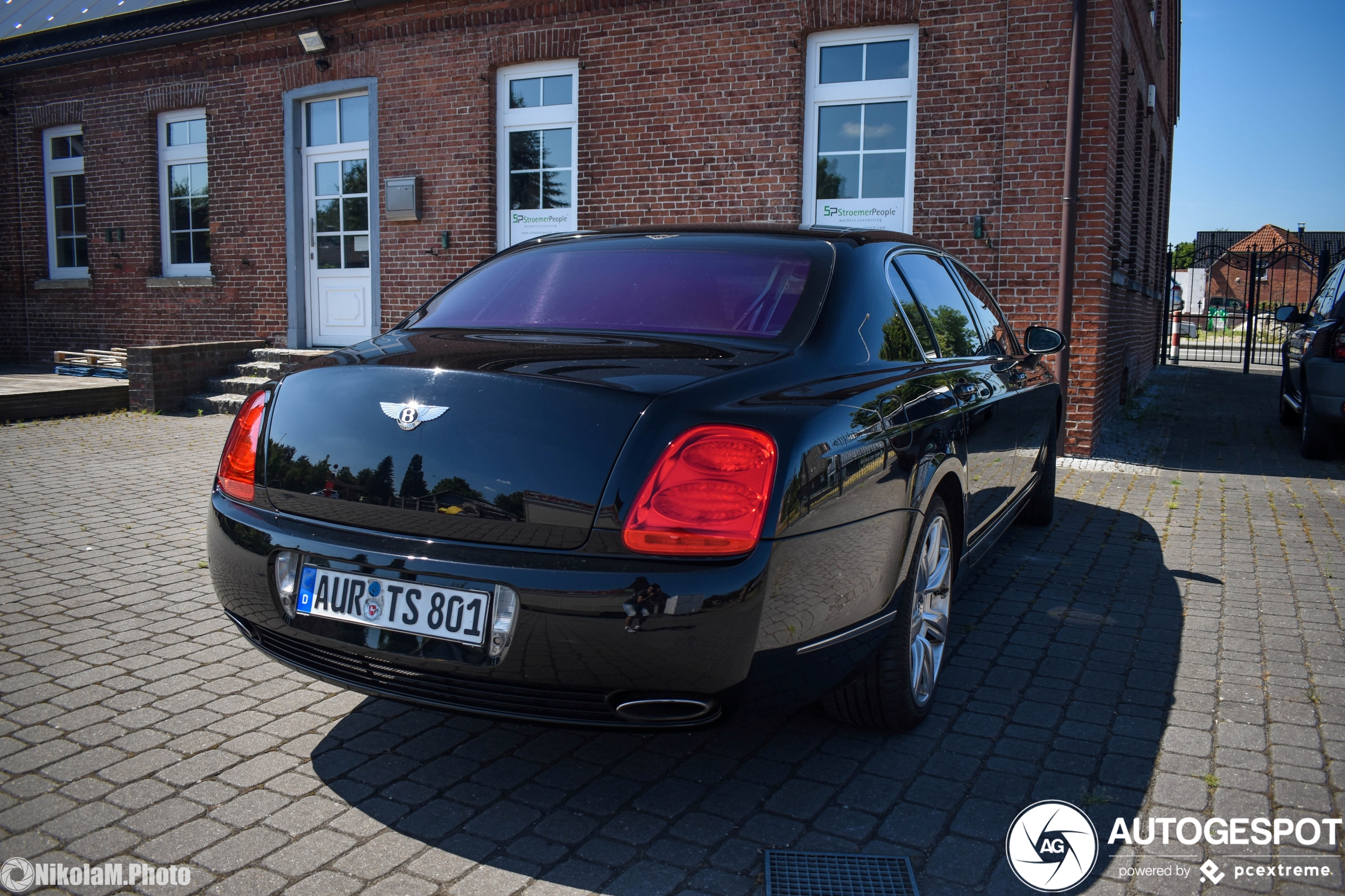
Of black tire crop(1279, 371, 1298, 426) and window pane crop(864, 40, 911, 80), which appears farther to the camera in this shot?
black tire crop(1279, 371, 1298, 426)

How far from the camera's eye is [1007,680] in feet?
11.6

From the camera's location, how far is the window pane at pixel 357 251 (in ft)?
39.5

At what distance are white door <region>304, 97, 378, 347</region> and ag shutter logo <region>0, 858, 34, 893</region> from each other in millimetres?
9980

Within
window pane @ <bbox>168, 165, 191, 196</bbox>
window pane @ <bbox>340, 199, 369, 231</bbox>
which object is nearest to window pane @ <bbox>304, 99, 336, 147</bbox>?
window pane @ <bbox>340, 199, 369, 231</bbox>

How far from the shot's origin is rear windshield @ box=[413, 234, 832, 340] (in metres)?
2.97

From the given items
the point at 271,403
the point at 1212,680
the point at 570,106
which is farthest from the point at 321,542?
the point at 570,106

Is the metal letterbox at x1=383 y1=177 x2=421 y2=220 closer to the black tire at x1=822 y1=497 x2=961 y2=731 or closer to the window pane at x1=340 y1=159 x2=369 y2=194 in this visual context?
the window pane at x1=340 y1=159 x2=369 y2=194

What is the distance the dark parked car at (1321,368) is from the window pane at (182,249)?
43.2 ft

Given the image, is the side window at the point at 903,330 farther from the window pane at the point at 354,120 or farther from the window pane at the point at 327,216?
the window pane at the point at 327,216

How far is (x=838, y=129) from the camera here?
9.40 m

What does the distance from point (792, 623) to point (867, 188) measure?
7697mm

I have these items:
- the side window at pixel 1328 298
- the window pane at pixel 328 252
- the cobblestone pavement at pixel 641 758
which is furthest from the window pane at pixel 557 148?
the side window at pixel 1328 298

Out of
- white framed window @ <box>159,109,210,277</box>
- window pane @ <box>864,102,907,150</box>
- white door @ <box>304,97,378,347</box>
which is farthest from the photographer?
white framed window @ <box>159,109,210,277</box>

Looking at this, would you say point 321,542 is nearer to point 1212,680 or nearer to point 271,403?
point 271,403
